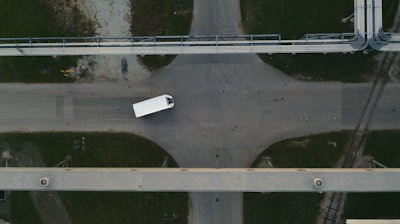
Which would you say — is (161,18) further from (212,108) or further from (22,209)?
(22,209)

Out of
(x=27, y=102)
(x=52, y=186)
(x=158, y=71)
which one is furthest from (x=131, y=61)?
(x=52, y=186)

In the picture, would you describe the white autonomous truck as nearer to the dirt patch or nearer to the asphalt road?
the asphalt road

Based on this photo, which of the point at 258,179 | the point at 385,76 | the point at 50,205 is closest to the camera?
the point at 258,179

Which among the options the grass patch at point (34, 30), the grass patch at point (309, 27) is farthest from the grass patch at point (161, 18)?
the grass patch at point (309, 27)

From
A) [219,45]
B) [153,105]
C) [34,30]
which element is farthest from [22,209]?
[219,45]

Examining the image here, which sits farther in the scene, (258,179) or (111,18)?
(111,18)

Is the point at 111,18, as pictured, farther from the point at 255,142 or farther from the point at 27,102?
the point at 255,142

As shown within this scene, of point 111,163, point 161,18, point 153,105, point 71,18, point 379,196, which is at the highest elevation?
point 71,18

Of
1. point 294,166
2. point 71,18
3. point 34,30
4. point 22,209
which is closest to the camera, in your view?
point 294,166
